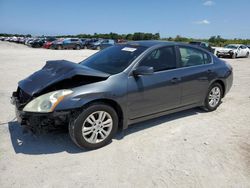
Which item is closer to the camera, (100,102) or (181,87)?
(100,102)

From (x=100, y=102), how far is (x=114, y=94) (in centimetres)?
24

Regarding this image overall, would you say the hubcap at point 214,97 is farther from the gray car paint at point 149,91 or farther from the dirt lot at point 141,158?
the dirt lot at point 141,158

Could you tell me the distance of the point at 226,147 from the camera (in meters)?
3.63

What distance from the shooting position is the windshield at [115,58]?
3.86 metres

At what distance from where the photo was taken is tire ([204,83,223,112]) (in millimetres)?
5125

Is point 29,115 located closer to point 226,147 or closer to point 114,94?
point 114,94

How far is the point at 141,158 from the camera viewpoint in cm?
326

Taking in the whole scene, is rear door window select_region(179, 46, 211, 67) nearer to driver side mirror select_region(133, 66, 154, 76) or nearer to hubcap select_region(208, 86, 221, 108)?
hubcap select_region(208, 86, 221, 108)

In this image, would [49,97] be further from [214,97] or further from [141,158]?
[214,97]

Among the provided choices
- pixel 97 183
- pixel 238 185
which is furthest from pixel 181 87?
pixel 97 183

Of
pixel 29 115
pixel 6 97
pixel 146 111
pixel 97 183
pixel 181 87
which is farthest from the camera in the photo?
pixel 6 97

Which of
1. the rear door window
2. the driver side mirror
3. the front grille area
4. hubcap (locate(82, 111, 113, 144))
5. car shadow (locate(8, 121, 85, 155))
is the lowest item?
car shadow (locate(8, 121, 85, 155))

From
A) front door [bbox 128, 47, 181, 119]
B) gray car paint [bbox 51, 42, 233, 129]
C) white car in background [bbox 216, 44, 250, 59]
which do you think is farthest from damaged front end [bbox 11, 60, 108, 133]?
white car in background [bbox 216, 44, 250, 59]

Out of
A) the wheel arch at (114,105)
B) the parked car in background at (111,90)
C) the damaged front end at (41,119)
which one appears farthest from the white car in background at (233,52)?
the damaged front end at (41,119)
